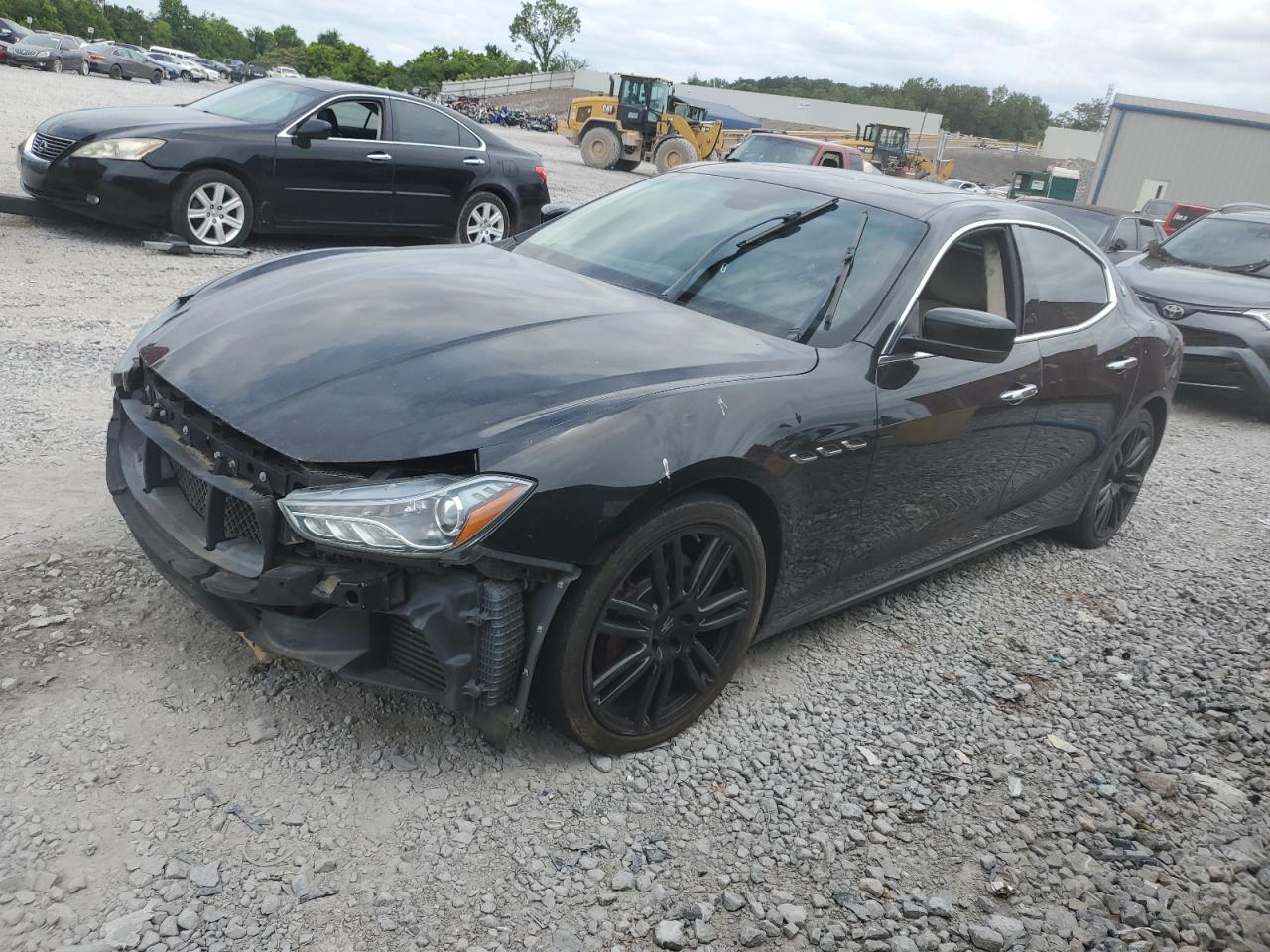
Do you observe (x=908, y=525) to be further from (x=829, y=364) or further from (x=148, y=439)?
(x=148, y=439)

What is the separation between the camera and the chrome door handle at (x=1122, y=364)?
451 centimetres

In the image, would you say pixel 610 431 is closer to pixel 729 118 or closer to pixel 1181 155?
pixel 729 118

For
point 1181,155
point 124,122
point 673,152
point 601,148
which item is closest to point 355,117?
point 124,122

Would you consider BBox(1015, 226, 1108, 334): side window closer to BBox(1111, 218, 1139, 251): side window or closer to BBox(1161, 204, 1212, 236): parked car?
BBox(1111, 218, 1139, 251): side window

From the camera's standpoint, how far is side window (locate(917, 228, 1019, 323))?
358 cm

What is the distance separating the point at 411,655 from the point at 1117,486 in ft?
12.9

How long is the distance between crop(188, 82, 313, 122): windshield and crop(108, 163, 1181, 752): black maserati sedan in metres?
5.80

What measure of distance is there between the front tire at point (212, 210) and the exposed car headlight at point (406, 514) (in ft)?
23.7

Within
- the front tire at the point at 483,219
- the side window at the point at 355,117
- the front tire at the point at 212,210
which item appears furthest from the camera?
the front tire at the point at 483,219

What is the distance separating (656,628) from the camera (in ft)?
9.31

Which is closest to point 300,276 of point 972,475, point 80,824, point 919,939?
point 80,824

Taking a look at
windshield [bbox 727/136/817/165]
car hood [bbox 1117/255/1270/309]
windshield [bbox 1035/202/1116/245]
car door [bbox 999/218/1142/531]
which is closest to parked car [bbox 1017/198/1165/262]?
windshield [bbox 1035/202/1116/245]

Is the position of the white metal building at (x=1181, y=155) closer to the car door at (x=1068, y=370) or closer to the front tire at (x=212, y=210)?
the front tire at (x=212, y=210)

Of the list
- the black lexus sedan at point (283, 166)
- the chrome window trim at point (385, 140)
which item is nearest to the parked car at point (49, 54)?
the black lexus sedan at point (283, 166)
